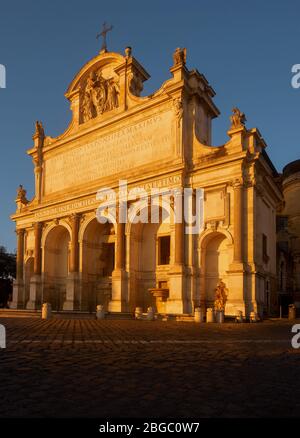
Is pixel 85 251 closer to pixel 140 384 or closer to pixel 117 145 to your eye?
pixel 117 145

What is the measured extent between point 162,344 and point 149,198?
62.9 ft

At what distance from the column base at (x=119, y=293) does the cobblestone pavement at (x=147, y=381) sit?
19.4 m

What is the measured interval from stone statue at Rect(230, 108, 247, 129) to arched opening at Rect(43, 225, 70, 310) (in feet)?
58.0

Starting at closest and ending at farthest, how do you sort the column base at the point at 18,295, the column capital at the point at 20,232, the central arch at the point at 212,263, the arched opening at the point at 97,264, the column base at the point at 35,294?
the central arch at the point at 212,263 < the arched opening at the point at 97,264 < the column base at the point at 35,294 < the column base at the point at 18,295 < the column capital at the point at 20,232

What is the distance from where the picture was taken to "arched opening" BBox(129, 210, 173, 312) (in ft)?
100

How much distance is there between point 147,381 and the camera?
6.16 meters

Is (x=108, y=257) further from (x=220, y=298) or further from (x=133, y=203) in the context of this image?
(x=220, y=298)

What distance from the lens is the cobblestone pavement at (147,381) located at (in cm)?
472

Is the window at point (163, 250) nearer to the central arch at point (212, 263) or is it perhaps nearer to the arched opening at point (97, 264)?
the central arch at point (212, 263)

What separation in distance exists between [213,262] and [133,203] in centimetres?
735

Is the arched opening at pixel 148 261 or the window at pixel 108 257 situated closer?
the arched opening at pixel 148 261

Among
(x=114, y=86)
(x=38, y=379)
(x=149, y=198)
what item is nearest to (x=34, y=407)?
(x=38, y=379)

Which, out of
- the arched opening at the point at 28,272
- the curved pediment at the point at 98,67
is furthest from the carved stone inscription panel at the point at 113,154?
the arched opening at the point at 28,272

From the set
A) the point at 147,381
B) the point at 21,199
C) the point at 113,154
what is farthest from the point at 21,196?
the point at 147,381
